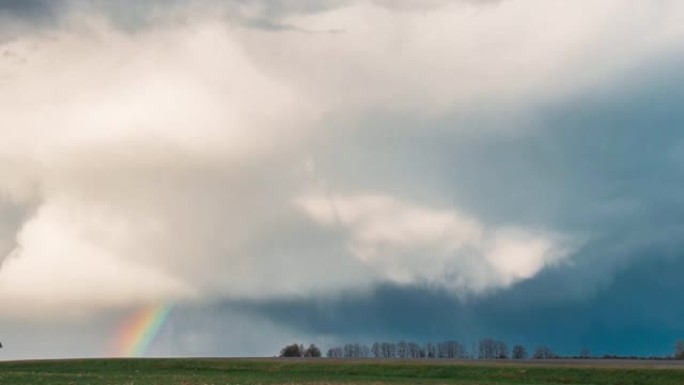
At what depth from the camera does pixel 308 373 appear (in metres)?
80.0

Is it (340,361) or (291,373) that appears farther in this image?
(340,361)

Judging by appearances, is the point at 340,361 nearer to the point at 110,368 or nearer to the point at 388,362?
the point at 388,362

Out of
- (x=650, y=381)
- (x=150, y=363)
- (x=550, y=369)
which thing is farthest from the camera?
(x=150, y=363)

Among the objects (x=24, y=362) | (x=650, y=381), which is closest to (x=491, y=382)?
(x=650, y=381)

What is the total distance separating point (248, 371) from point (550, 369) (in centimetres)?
3075

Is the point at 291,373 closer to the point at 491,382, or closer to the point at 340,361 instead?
the point at 340,361

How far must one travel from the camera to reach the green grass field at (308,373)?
65.1 metres

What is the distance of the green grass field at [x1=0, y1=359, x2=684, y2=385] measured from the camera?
213 ft

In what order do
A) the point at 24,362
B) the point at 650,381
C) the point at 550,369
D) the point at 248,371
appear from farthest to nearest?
the point at 24,362, the point at 248,371, the point at 550,369, the point at 650,381

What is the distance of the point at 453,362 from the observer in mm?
87375

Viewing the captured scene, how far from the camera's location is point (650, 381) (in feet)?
228

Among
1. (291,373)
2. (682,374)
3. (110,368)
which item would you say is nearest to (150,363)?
(110,368)

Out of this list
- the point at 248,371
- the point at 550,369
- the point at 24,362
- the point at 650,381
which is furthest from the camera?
the point at 24,362

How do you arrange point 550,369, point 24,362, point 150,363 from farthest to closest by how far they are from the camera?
point 24,362, point 150,363, point 550,369
